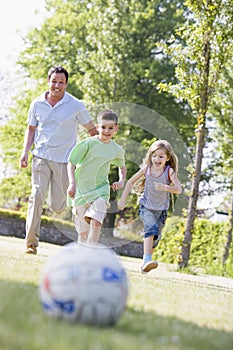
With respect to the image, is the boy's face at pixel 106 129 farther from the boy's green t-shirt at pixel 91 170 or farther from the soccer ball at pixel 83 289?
the soccer ball at pixel 83 289

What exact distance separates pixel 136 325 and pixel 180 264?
1107 cm

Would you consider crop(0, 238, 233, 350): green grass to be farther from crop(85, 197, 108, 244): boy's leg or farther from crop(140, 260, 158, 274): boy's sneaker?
crop(140, 260, 158, 274): boy's sneaker

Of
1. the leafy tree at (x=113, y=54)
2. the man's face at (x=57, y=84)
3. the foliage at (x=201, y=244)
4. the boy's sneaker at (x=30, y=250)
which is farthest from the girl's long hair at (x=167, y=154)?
the leafy tree at (x=113, y=54)

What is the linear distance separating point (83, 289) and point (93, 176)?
4780 millimetres

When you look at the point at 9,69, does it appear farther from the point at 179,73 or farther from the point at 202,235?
the point at 179,73

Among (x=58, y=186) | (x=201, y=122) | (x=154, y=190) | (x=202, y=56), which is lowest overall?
(x=58, y=186)

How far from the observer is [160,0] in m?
29.6

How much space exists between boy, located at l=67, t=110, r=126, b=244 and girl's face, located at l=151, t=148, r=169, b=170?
0.70m

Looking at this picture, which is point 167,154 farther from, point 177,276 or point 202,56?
point 202,56

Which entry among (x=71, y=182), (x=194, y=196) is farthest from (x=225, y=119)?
(x=71, y=182)

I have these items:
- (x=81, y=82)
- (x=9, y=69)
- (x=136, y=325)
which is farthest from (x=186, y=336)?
(x=9, y=69)

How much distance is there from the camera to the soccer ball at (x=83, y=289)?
11.1 feet

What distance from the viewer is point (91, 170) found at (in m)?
8.14

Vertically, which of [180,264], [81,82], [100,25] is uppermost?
[100,25]
